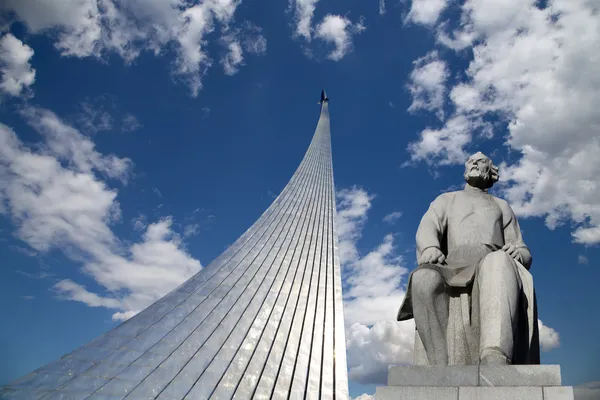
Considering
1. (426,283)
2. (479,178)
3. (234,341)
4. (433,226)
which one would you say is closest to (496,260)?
(426,283)

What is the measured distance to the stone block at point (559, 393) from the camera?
168cm

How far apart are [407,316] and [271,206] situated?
1610cm

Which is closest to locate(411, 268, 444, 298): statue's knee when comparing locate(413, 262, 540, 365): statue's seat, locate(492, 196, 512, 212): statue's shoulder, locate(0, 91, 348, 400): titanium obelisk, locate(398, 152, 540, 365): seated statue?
locate(398, 152, 540, 365): seated statue

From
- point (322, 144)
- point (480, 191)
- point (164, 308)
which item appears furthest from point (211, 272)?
point (322, 144)

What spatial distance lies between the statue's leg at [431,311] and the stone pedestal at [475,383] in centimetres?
28

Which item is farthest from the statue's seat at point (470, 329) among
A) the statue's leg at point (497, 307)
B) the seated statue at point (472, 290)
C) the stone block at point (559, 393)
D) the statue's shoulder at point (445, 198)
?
the statue's shoulder at point (445, 198)

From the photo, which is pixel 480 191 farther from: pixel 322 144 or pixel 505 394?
pixel 322 144

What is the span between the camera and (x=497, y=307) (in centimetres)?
218

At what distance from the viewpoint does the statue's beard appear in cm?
318

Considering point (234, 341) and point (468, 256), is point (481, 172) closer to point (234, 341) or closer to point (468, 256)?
point (468, 256)

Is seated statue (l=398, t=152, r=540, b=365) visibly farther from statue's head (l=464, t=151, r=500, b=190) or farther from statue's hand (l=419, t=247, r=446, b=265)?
statue's head (l=464, t=151, r=500, b=190)

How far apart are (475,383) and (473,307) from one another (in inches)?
24.6

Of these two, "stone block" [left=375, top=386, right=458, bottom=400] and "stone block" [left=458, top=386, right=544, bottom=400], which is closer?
"stone block" [left=458, top=386, right=544, bottom=400]

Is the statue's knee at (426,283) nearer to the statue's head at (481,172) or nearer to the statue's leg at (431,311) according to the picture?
the statue's leg at (431,311)
